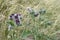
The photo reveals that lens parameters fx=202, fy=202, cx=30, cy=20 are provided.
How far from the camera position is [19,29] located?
5.86 feet

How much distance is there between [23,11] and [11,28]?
57 cm

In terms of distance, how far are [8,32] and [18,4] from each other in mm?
601

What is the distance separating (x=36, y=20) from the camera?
1.75 metres

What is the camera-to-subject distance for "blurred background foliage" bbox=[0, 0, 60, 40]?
5.20 feet

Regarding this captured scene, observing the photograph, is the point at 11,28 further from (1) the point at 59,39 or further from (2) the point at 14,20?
(1) the point at 59,39

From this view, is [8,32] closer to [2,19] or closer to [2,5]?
[2,19]

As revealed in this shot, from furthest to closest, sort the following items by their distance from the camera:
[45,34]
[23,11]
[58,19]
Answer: [23,11] → [58,19] → [45,34]

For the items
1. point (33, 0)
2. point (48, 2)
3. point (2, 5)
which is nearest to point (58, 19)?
point (48, 2)

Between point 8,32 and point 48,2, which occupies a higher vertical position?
point 48,2

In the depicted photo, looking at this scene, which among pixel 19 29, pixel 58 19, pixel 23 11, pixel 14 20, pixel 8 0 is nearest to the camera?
pixel 14 20

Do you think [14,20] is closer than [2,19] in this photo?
Yes

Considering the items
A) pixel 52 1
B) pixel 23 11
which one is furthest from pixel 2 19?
pixel 52 1

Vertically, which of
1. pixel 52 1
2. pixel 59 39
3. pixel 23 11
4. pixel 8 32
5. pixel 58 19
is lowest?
pixel 59 39

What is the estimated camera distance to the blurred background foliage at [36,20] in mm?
1586
